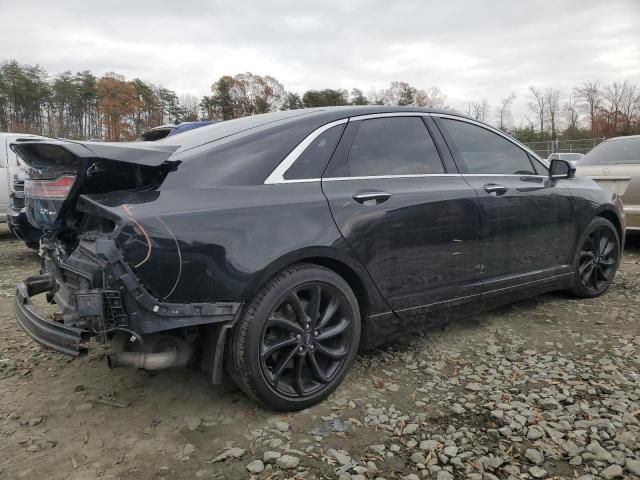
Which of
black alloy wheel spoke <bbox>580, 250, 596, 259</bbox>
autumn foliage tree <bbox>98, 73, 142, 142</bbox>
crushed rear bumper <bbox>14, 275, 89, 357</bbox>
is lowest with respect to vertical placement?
black alloy wheel spoke <bbox>580, 250, 596, 259</bbox>

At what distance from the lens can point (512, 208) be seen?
3518mm

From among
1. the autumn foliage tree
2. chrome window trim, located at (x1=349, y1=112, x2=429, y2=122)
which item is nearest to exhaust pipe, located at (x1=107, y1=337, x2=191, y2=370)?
chrome window trim, located at (x1=349, y1=112, x2=429, y2=122)

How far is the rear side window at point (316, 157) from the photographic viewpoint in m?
2.61

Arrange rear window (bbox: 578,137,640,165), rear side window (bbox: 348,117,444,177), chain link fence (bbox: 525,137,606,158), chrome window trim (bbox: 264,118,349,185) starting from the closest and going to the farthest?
chrome window trim (bbox: 264,118,349,185), rear side window (bbox: 348,117,444,177), rear window (bbox: 578,137,640,165), chain link fence (bbox: 525,137,606,158)

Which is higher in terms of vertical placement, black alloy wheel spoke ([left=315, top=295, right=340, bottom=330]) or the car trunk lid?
the car trunk lid

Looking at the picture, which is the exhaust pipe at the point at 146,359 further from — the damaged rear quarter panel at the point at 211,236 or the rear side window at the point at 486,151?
the rear side window at the point at 486,151

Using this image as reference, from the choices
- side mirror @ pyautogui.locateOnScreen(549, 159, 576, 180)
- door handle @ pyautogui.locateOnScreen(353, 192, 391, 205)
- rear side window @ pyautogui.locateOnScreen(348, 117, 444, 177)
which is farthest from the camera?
side mirror @ pyautogui.locateOnScreen(549, 159, 576, 180)

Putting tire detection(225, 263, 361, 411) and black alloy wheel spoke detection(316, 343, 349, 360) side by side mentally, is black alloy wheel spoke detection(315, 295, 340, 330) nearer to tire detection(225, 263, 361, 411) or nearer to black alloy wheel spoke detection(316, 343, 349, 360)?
tire detection(225, 263, 361, 411)

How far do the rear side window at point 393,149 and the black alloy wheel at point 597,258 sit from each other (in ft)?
6.21

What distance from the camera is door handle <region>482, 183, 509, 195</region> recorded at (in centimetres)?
339

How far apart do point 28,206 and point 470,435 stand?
8.73 ft

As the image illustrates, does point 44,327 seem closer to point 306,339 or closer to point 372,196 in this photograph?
point 306,339

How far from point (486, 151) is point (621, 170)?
3.48 metres

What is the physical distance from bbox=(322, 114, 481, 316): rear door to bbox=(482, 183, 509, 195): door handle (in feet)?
0.58
